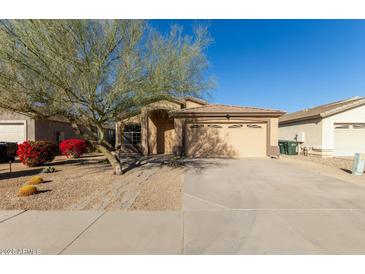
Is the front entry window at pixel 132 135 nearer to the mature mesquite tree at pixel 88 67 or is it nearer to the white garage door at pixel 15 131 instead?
the white garage door at pixel 15 131

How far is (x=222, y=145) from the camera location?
13.9 meters

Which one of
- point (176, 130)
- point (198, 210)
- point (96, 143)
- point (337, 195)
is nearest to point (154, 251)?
point (198, 210)

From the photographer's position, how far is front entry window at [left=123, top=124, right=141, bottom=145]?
624 inches

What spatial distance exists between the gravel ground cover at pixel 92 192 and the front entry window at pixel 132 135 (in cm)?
789

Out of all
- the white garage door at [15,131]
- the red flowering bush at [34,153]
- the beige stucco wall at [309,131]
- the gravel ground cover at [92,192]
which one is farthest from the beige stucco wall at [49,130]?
the beige stucco wall at [309,131]

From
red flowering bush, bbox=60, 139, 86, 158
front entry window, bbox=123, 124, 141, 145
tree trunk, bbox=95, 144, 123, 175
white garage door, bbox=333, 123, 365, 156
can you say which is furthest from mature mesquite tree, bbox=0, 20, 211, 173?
white garage door, bbox=333, 123, 365, 156

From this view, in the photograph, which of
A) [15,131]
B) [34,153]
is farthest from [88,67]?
[15,131]

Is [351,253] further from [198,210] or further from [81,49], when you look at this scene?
[81,49]

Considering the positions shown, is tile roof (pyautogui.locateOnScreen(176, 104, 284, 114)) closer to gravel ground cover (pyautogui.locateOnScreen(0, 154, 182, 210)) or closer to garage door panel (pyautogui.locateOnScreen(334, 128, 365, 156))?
garage door panel (pyautogui.locateOnScreen(334, 128, 365, 156))

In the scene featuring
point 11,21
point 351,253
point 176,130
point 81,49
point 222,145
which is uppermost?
point 11,21

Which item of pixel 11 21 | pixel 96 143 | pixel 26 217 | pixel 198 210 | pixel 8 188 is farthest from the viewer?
pixel 96 143

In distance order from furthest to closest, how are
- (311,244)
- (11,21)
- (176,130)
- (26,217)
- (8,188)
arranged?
1. (176,130)
2. (8,188)
3. (11,21)
4. (26,217)
5. (311,244)

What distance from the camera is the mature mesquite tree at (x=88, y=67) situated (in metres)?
5.34

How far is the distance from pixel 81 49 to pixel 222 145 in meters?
10.6
